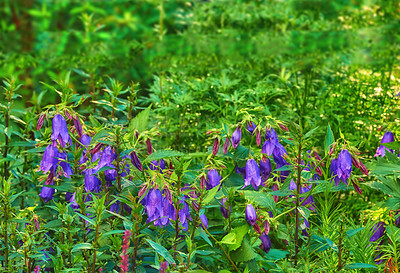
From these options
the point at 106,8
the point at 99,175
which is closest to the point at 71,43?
the point at 106,8

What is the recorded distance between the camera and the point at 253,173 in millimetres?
2311

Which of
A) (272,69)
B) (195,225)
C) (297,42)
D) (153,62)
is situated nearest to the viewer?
(195,225)

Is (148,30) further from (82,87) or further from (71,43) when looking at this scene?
(82,87)

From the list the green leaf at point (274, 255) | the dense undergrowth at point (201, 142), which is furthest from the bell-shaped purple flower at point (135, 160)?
the green leaf at point (274, 255)

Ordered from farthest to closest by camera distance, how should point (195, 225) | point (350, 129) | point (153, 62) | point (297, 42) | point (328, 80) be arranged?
point (297, 42) < point (153, 62) < point (328, 80) < point (350, 129) < point (195, 225)

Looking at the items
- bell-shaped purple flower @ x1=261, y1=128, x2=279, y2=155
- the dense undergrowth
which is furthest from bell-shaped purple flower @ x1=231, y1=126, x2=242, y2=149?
bell-shaped purple flower @ x1=261, y1=128, x2=279, y2=155

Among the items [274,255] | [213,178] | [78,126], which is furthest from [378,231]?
[78,126]

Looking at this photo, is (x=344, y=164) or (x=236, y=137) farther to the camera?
(x=236, y=137)

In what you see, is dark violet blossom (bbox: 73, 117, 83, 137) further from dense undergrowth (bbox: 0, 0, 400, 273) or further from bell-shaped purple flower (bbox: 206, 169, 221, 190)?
bell-shaped purple flower (bbox: 206, 169, 221, 190)

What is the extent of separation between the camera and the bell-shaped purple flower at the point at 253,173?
2.31 metres

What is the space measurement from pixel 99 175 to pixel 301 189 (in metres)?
0.88

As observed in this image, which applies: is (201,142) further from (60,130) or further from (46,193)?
(60,130)

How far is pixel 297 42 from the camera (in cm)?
647

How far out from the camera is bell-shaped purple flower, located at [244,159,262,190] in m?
2.31
